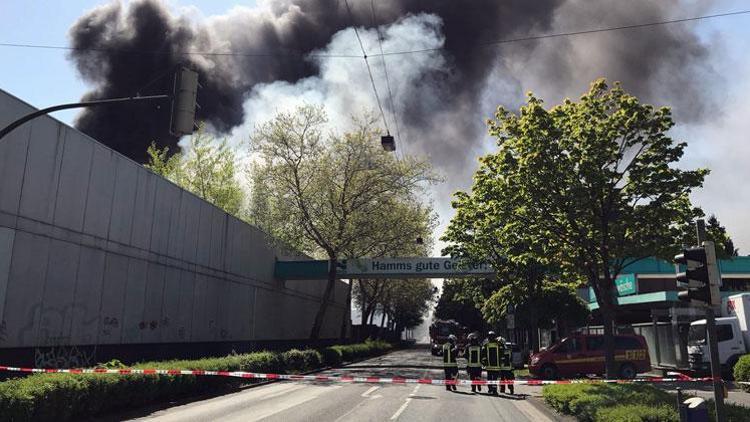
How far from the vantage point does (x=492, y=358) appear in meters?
16.0

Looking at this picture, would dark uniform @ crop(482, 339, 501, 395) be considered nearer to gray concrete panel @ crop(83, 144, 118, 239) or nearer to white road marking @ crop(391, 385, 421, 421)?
white road marking @ crop(391, 385, 421, 421)

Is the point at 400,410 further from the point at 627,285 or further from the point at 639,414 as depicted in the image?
the point at 627,285

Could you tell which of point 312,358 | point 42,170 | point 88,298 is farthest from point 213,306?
point 42,170

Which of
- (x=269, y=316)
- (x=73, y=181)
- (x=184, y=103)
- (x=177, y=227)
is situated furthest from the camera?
(x=269, y=316)

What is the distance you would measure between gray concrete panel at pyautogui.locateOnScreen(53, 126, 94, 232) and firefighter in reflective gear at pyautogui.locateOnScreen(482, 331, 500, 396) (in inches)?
544

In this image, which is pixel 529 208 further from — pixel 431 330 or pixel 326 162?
pixel 431 330

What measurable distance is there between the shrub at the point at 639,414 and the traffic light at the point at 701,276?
2.17 metres

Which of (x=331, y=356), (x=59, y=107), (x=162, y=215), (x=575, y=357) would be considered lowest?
(x=331, y=356)

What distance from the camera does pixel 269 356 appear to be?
21.3 m

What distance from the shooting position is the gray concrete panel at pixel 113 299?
19625 millimetres

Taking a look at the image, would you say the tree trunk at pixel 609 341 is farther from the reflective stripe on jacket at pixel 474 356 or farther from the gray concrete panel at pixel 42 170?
the gray concrete panel at pixel 42 170

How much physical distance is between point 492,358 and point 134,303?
14097 millimetres

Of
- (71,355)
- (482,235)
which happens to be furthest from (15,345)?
(482,235)

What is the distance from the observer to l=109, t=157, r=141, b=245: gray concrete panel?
20.4m
